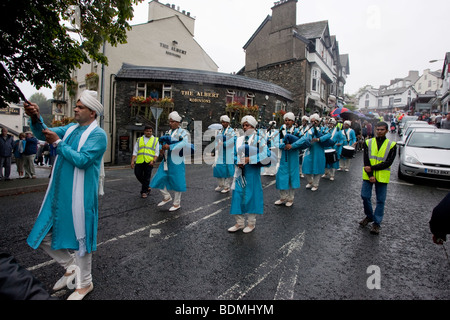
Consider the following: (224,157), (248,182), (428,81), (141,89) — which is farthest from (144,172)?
A: (428,81)

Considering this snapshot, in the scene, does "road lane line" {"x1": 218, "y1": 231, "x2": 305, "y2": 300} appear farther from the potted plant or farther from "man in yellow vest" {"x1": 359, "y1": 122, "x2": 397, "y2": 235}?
the potted plant

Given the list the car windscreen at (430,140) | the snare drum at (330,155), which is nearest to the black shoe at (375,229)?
the snare drum at (330,155)

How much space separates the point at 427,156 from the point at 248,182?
7369 mm

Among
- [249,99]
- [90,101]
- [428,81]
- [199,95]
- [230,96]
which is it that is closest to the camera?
[90,101]

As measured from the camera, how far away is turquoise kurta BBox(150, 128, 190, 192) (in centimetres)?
621

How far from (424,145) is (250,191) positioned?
8293 mm

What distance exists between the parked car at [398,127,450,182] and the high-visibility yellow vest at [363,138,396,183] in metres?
4.71

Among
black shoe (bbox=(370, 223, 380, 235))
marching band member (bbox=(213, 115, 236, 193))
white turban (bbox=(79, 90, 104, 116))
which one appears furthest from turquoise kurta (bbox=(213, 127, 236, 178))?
white turban (bbox=(79, 90, 104, 116))

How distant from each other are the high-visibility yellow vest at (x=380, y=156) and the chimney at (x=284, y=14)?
26248 millimetres

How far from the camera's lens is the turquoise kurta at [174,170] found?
6211mm

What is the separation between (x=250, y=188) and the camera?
15.9 feet

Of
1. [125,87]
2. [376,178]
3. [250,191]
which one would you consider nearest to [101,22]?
[250,191]

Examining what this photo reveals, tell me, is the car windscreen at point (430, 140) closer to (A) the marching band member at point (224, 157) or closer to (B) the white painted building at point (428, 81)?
(A) the marching band member at point (224, 157)

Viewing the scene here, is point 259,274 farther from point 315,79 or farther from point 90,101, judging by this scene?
point 315,79
